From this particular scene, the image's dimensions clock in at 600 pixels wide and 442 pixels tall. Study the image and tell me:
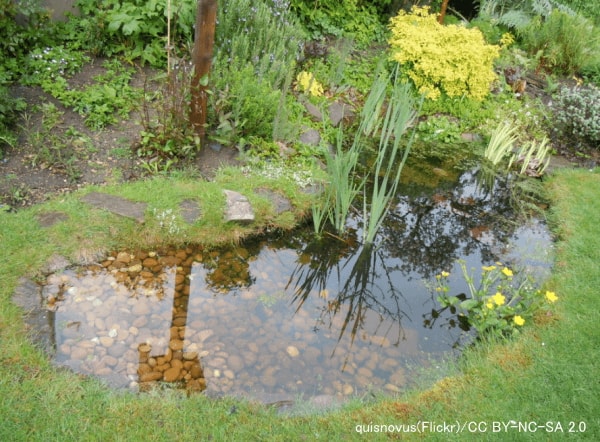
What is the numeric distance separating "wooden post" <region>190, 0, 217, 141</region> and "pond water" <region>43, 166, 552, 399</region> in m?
1.30

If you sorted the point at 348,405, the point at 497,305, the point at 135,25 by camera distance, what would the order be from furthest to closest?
1. the point at 135,25
2. the point at 497,305
3. the point at 348,405

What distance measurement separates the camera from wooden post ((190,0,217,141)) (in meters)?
4.17

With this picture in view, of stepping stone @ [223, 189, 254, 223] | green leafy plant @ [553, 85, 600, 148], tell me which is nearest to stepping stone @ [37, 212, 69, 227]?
stepping stone @ [223, 189, 254, 223]

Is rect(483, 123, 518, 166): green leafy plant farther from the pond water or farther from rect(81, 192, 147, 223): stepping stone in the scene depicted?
rect(81, 192, 147, 223): stepping stone

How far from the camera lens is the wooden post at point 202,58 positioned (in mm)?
4172

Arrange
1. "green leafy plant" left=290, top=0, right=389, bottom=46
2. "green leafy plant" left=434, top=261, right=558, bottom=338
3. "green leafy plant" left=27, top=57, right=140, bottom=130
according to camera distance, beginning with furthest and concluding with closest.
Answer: "green leafy plant" left=290, top=0, right=389, bottom=46 → "green leafy plant" left=27, top=57, right=140, bottom=130 → "green leafy plant" left=434, top=261, right=558, bottom=338

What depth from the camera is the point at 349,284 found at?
4.01 m

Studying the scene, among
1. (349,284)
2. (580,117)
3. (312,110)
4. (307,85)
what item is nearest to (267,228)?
(349,284)

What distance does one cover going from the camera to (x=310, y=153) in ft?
17.1

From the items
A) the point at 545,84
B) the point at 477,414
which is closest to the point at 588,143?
the point at 545,84

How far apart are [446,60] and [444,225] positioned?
2.63m

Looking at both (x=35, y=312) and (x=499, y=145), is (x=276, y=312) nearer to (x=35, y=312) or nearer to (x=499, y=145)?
(x=35, y=312)

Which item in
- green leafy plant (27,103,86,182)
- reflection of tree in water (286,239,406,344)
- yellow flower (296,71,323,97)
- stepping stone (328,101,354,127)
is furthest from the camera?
yellow flower (296,71,323,97)

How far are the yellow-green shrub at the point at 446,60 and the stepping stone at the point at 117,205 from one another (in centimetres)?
395
